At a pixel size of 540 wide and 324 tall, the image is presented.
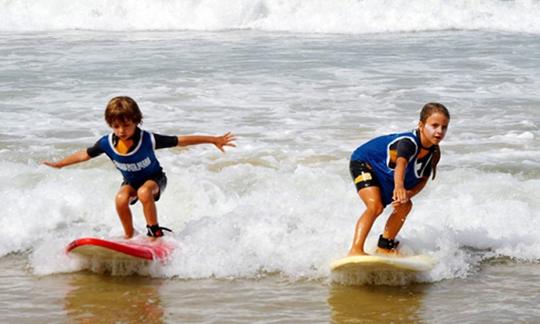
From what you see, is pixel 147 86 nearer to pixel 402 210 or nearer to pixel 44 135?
pixel 44 135

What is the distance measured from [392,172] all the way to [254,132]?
4.49 meters

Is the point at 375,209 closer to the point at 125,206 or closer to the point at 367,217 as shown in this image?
the point at 367,217

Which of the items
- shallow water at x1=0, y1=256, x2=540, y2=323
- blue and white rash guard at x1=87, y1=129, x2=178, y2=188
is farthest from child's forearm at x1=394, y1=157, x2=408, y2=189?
blue and white rash guard at x1=87, y1=129, x2=178, y2=188

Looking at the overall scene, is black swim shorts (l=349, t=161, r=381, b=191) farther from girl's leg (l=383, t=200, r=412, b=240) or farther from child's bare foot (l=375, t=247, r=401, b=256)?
child's bare foot (l=375, t=247, r=401, b=256)

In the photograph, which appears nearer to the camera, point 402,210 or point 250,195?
point 402,210

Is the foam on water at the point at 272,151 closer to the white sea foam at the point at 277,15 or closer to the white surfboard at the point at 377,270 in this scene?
the white surfboard at the point at 377,270

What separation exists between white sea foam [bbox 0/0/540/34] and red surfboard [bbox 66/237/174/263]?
18.3m

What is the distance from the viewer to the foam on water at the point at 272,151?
6250 mm

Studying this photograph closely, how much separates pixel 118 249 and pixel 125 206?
367 millimetres

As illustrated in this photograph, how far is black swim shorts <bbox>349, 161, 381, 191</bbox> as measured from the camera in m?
5.76

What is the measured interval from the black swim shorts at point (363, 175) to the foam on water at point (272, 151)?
512mm

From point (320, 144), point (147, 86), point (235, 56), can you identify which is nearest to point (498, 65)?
point (235, 56)

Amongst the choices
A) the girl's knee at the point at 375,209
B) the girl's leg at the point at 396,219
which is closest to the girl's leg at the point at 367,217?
the girl's knee at the point at 375,209

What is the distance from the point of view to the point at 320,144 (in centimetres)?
945
